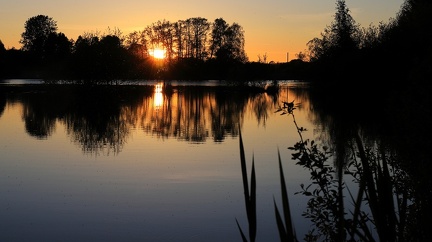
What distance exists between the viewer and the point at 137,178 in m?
14.8

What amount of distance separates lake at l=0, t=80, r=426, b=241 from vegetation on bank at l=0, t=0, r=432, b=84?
443 centimetres

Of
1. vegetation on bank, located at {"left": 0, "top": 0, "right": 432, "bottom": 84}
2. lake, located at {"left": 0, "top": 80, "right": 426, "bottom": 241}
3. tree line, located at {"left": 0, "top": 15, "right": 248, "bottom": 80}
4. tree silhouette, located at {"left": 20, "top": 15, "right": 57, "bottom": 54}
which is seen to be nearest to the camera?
lake, located at {"left": 0, "top": 80, "right": 426, "bottom": 241}

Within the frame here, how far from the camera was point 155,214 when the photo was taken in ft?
36.8

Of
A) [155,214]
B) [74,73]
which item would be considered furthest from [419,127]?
[74,73]

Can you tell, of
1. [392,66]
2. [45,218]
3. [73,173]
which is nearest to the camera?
[45,218]

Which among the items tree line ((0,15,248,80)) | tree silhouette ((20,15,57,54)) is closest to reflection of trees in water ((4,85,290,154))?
tree line ((0,15,248,80))

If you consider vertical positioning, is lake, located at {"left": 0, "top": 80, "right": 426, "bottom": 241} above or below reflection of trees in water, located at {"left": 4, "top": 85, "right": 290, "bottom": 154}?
below

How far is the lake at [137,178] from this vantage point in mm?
10219

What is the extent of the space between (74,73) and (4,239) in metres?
47.7

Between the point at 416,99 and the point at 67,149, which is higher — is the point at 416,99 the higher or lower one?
the higher one

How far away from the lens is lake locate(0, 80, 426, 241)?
10.2m

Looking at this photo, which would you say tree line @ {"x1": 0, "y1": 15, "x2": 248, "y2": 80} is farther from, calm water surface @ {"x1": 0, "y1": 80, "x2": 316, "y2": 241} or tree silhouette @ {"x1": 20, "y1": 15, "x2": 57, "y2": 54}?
calm water surface @ {"x1": 0, "y1": 80, "x2": 316, "y2": 241}

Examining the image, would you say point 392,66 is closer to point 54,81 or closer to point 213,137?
point 213,137

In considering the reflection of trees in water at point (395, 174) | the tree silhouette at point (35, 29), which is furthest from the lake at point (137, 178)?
the tree silhouette at point (35, 29)
